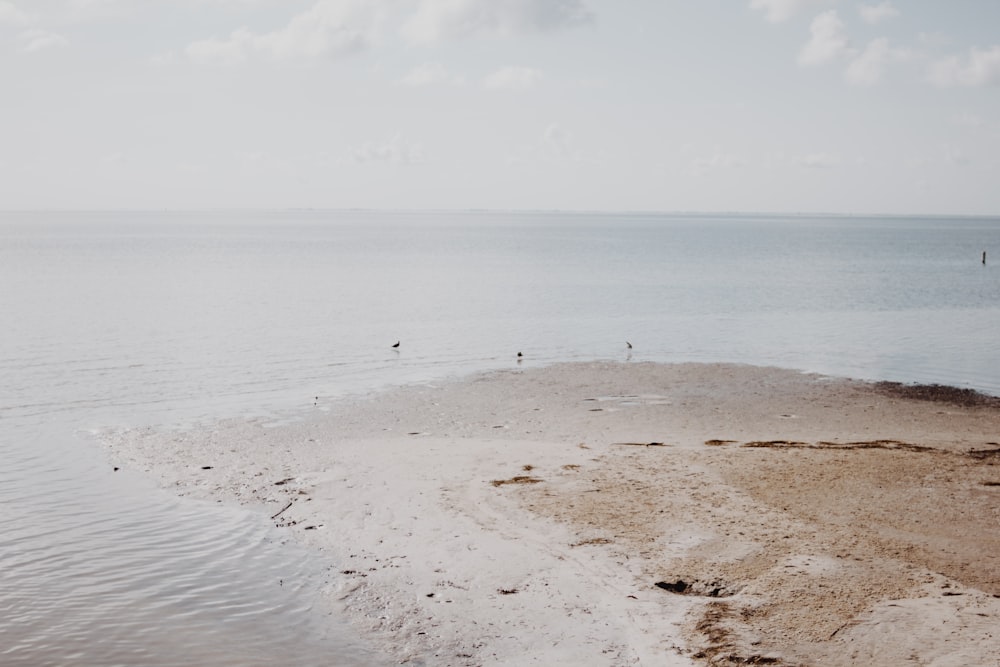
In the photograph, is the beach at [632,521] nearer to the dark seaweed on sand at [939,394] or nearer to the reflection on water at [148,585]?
the reflection on water at [148,585]

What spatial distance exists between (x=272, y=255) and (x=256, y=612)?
108385 millimetres

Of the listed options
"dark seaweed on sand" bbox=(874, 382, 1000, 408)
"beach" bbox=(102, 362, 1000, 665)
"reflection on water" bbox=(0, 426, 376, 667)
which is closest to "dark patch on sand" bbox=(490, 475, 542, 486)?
"beach" bbox=(102, 362, 1000, 665)

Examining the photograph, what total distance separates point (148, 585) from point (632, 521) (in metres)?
7.25

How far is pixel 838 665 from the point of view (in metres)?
8.52

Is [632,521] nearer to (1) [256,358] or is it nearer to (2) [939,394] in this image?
(2) [939,394]

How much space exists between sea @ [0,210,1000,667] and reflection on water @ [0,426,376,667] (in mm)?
39

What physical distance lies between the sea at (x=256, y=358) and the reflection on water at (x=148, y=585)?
0.04 meters

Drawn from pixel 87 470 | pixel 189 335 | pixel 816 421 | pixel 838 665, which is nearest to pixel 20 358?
pixel 189 335

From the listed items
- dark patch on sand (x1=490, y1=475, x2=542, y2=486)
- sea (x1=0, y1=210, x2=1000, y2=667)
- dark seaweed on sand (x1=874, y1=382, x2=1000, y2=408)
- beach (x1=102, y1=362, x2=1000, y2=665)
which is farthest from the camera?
dark seaweed on sand (x1=874, y1=382, x2=1000, y2=408)

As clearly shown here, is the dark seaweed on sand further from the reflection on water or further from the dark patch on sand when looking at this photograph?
the reflection on water

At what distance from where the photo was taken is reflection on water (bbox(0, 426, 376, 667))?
9.49m

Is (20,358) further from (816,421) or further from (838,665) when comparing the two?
(838,665)

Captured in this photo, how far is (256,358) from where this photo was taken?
103ft

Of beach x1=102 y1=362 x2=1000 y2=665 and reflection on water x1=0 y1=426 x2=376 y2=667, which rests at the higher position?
beach x1=102 y1=362 x2=1000 y2=665
